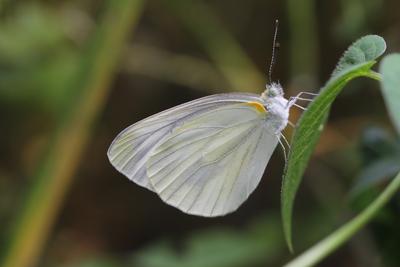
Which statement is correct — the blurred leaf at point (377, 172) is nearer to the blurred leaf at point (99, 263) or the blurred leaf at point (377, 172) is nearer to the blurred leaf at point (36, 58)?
the blurred leaf at point (99, 263)

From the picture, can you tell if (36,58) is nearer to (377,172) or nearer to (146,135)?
(146,135)

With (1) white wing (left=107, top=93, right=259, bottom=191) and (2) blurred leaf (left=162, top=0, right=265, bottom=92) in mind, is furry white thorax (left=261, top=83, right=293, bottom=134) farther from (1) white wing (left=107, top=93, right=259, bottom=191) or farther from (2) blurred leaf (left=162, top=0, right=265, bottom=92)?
(2) blurred leaf (left=162, top=0, right=265, bottom=92)

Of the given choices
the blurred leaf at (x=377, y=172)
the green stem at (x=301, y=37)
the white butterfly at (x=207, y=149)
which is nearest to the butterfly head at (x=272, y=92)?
the white butterfly at (x=207, y=149)

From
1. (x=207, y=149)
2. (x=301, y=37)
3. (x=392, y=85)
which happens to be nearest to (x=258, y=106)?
(x=207, y=149)

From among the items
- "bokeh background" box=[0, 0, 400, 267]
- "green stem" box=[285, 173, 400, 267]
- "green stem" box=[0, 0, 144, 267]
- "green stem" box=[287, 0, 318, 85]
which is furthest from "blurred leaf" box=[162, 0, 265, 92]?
"green stem" box=[285, 173, 400, 267]

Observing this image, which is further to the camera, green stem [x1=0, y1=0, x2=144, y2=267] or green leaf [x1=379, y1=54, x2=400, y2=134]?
green stem [x1=0, y1=0, x2=144, y2=267]

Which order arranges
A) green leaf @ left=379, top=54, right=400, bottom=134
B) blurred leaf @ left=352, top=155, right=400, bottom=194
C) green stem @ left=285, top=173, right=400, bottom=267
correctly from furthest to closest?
blurred leaf @ left=352, top=155, right=400, bottom=194 < green stem @ left=285, top=173, right=400, bottom=267 < green leaf @ left=379, top=54, right=400, bottom=134

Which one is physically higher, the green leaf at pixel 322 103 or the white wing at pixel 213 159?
the green leaf at pixel 322 103
